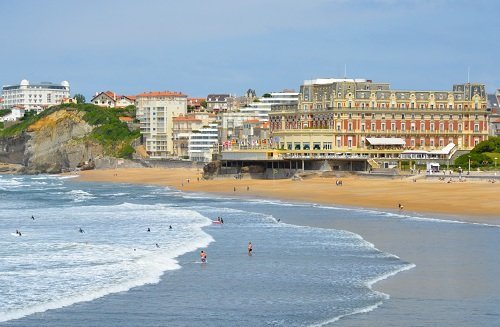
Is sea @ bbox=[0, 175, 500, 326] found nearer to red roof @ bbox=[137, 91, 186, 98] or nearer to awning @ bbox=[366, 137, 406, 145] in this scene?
awning @ bbox=[366, 137, 406, 145]

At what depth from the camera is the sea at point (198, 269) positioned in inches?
1112

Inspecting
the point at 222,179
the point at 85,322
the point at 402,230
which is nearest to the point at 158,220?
the point at 402,230

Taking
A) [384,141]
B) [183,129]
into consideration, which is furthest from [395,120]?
[183,129]

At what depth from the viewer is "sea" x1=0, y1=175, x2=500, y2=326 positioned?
2823 cm

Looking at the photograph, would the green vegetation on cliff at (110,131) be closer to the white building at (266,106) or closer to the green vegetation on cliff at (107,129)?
the green vegetation on cliff at (107,129)

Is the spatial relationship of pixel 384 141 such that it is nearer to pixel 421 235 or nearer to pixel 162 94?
pixel 421 235

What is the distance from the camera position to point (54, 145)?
572 ft

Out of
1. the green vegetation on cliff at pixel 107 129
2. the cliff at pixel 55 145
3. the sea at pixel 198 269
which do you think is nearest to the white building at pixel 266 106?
the green vegetation on cliff at pixel 107 129

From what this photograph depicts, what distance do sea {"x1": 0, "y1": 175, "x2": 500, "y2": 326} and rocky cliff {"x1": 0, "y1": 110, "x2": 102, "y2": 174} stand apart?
106 m

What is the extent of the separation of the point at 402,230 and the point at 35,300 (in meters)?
24.6

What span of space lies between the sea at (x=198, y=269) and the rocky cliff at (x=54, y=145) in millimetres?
105990

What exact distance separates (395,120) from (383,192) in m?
34.3

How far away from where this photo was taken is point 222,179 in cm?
10819

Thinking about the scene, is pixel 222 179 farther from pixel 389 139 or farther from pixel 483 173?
pixel 483 173
